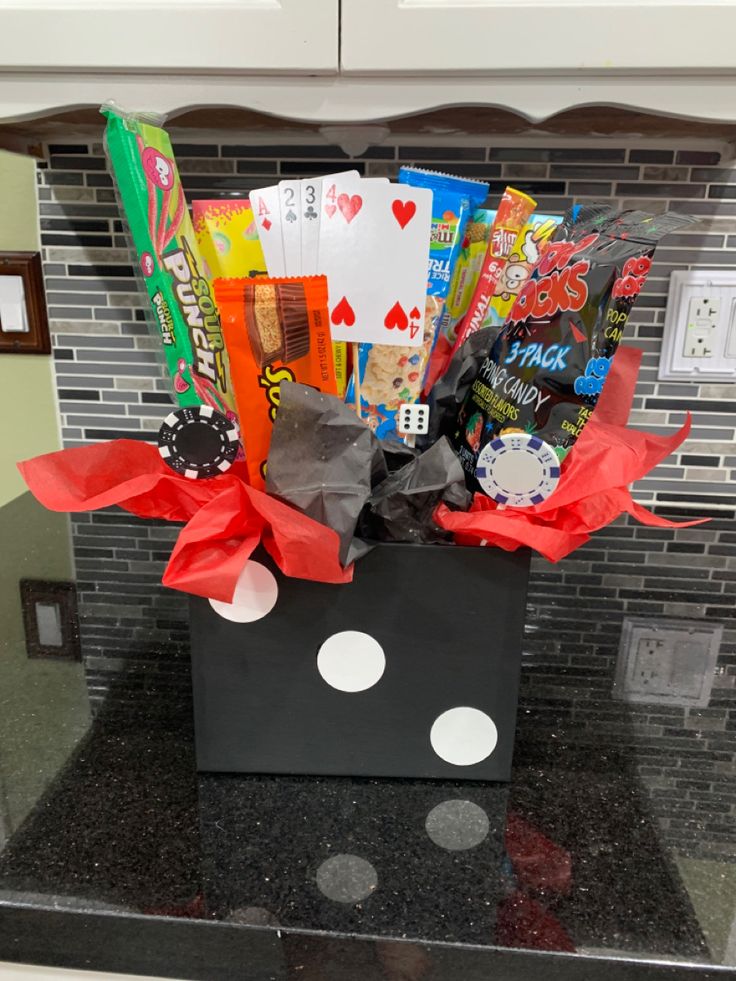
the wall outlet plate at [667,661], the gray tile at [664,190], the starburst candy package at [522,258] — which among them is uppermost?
the gray tile at [664,190]

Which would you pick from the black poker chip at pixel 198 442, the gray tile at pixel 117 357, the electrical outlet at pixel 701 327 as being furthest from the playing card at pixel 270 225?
the electrical outlet at pixel 701 327

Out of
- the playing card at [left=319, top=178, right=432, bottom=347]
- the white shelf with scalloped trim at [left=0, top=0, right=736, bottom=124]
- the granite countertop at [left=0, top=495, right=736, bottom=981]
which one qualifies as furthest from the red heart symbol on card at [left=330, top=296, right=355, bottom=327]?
the granite countertop at [left=0, top=495, right=736, bottom=981]

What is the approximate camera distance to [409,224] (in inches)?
22.9

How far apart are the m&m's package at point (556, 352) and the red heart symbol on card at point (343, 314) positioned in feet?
0.39

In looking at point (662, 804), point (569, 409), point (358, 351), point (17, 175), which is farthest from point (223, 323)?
point (17, 175)

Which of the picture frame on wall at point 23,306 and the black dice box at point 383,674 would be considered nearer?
the black dice box at point 383,674

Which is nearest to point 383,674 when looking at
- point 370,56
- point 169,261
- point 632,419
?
point 169,261

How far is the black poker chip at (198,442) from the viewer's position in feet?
1.70

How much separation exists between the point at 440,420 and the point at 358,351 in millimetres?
94

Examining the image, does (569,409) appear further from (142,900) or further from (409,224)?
(142,900)

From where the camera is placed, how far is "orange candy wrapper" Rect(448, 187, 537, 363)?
644 mm

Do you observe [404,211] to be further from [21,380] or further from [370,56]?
[21,380]

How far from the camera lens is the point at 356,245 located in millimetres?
594

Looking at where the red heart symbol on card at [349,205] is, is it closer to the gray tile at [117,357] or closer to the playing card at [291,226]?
the playing card at [291,226]
